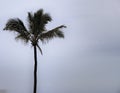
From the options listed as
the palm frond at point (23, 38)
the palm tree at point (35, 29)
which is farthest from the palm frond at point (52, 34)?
the palm frond at point (23, 38)

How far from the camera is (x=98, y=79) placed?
8.73 metres

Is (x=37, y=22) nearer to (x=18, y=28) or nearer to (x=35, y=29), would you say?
(x=35, y=29)

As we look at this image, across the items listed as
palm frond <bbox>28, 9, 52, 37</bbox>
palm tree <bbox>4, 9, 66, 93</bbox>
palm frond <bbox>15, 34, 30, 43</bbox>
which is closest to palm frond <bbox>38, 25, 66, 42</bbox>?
palm tree <bbox>4, 9, 66, 93</bbox>

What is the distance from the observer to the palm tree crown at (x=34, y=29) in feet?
27.2

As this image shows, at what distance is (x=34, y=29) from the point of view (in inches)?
329

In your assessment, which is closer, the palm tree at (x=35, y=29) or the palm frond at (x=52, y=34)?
the palm tree at (x=35, y=29)

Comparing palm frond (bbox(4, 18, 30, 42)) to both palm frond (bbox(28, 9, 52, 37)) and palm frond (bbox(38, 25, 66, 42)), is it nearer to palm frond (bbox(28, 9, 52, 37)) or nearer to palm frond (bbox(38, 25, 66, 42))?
palm frond (bbox(28, 9, 52, 37))

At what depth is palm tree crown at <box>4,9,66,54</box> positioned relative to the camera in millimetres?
8289

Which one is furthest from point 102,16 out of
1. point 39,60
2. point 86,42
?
point 39,60

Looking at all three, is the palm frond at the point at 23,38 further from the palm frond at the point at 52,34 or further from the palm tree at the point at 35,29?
the palm frond at the point at 52,34

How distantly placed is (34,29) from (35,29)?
3cm

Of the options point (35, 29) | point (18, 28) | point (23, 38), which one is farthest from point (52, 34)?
point (18, 28)

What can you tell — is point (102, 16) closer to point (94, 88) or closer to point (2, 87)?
point (94, 88)

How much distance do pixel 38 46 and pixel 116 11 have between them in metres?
3.04
